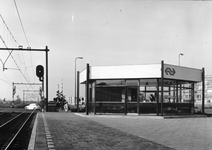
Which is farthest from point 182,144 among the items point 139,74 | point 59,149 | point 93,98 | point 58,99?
point 58,99

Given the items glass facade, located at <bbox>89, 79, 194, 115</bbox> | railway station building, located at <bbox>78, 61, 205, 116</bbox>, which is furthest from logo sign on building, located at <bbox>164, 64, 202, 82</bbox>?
glass facade, located at <bbox>89, 79, 194, 115</bbox>

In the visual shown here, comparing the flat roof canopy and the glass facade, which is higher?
the flat roof canopy

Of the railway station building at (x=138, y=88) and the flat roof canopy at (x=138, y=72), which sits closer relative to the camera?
the flat roof canopy at (x=138, y=72)

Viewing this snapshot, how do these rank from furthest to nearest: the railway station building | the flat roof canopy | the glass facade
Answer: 1. the glass facade
2. the railway station building
3. the flat roof canopy

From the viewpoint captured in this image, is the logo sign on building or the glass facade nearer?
the logo sign on building

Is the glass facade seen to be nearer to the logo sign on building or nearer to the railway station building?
the railway station building

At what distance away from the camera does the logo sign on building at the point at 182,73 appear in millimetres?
26922

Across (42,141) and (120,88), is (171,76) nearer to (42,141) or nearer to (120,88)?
(120,88)

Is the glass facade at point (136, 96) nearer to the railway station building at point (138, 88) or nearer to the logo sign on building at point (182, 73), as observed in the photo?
the railway station building at point (138, 88)

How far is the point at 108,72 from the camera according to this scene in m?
27.8

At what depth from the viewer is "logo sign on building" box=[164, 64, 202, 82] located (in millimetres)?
26922

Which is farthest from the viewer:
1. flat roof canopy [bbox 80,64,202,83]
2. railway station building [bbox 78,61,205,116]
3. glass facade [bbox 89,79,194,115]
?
glass facade [bbox 89,79,194,115]

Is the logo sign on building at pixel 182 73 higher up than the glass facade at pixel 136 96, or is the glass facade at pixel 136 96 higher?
the logo sign on building at pixel 182 73

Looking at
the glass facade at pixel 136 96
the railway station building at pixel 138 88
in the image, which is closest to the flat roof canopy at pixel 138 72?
the railway station building at pixel 138 88
